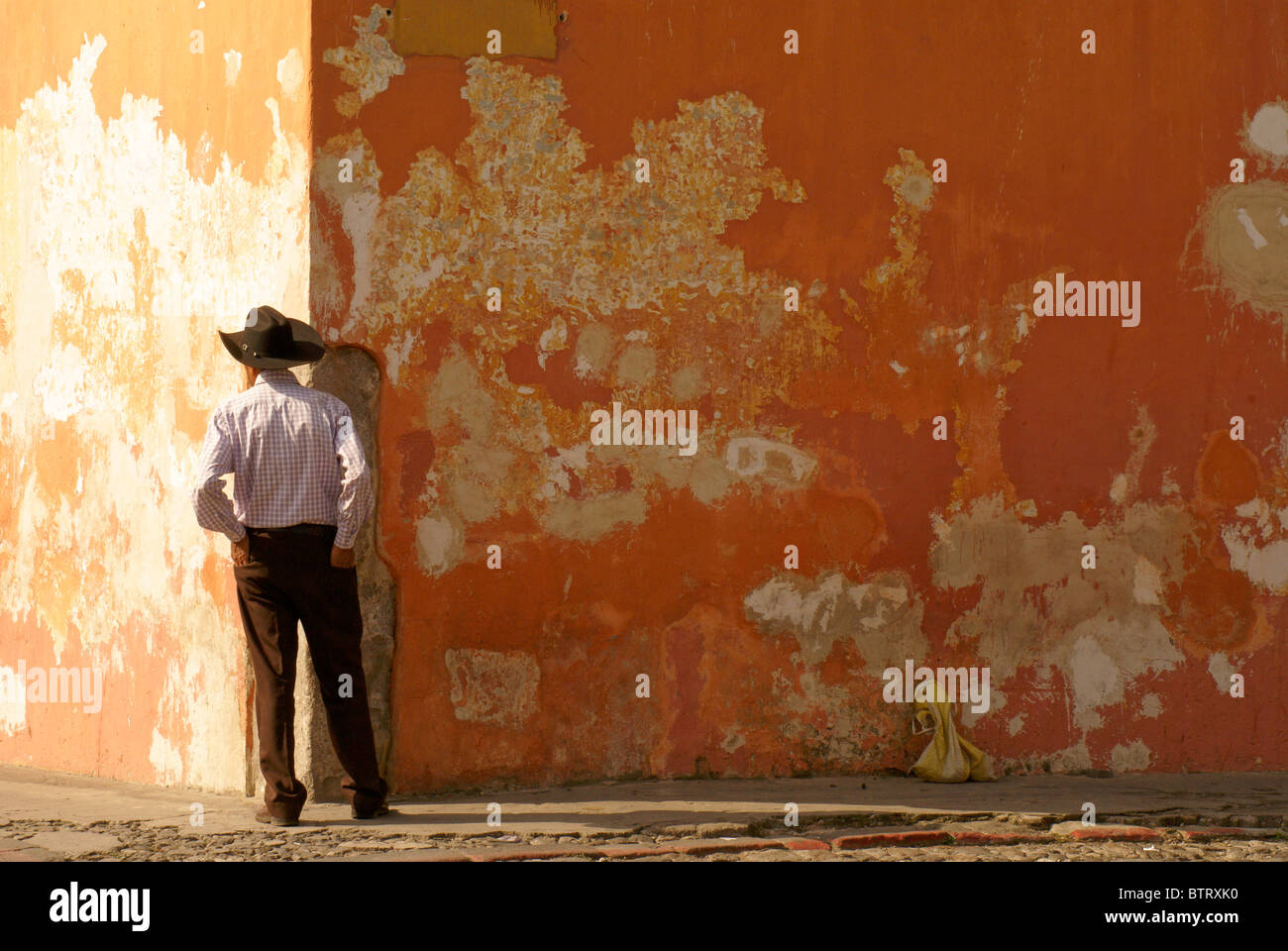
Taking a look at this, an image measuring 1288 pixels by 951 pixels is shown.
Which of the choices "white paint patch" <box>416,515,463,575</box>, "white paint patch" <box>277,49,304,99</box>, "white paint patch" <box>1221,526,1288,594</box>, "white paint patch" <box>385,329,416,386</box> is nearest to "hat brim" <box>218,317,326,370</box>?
"white paint patch" <box>385,329,416,386</box>

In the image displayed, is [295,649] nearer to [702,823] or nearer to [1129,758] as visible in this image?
[702,823]

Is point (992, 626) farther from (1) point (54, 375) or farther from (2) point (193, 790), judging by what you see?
(1) point (54, 375)

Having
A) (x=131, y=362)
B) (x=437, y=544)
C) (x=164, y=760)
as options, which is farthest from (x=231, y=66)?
(x=164, y=760)

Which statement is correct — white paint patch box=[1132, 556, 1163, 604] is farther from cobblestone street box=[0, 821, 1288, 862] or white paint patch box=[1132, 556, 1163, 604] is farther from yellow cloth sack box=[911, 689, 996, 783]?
cobblestone street box=[0, 821, 1288, 862]

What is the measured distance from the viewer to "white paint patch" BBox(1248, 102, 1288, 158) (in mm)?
6316

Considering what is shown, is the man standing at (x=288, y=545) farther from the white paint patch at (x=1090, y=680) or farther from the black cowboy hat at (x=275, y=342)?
the white paint patch at (x=1090, y=680)

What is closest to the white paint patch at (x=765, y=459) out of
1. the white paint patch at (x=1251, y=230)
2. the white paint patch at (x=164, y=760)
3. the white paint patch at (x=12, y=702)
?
the white paint patch at (x=1251, y=230)

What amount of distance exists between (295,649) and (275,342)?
1062mm

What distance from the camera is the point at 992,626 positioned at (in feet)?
20.0

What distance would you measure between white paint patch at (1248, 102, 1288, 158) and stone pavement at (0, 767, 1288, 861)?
2.58 meters

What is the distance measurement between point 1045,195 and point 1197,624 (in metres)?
1.85

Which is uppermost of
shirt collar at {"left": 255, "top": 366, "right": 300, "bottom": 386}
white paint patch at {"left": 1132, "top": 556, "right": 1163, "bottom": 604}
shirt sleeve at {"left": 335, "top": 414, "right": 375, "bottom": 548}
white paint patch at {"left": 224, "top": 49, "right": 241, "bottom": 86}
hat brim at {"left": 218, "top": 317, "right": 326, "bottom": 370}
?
white paint patch at {"left": 224, "top": 49, "right": 241, "bottom": 86}

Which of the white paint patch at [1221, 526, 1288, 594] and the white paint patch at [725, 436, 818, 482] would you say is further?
the white paint patch at [1221, 526, 1288, 594]

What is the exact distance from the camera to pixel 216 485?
5129 millimetres
